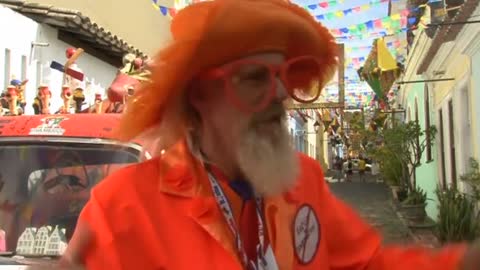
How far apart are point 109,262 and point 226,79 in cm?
61

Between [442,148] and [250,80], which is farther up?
[250,80]

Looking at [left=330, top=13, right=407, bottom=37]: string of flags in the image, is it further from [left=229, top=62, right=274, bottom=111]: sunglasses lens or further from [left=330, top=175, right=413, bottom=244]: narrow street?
[left=229, top=62, right=274, bottom=111]: sunglasses lens

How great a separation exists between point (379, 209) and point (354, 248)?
594 inches

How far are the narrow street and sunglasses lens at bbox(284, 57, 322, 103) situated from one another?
481cm

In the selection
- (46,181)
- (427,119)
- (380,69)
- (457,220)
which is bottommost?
(457,220)

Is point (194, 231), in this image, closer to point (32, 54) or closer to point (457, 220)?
point (457, 220)

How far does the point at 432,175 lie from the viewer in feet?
47.8

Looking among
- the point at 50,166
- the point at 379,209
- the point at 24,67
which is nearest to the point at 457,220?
the point at 24,67

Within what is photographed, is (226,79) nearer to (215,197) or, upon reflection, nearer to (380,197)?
(215,197)

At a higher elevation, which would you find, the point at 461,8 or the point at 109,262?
the point at 461,8

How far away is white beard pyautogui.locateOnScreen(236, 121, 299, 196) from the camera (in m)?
1.79

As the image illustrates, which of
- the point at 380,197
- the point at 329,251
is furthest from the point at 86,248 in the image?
the point at 380,197

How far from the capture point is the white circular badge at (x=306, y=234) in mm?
1832

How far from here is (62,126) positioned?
3367 mm
